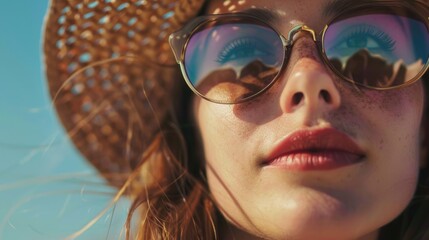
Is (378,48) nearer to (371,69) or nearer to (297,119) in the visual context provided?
(371,69)

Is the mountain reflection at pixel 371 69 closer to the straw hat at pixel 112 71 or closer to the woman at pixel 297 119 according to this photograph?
the woman at pixel 297 119

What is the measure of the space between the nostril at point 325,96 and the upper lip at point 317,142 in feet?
0.22

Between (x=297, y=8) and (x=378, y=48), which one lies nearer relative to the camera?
(x=378, y=48)

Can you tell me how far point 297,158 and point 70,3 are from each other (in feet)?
2.91

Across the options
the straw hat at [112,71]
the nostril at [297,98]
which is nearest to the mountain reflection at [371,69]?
the nostril at [297,98]

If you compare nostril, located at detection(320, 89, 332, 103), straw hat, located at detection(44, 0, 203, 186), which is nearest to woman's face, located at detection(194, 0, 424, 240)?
nostril, located at detection(320, 89, 332, 103)

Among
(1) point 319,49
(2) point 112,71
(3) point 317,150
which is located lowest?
(2) point 112,71

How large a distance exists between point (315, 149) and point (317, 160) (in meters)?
0.03

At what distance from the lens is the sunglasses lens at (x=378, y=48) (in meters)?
1.24

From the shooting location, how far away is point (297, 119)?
123 cm

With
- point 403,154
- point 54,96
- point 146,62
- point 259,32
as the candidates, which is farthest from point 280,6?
point 54,96

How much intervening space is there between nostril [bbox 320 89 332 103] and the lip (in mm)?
68

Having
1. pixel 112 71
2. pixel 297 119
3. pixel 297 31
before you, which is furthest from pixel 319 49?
pixel 112 71

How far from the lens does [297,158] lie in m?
1.25
